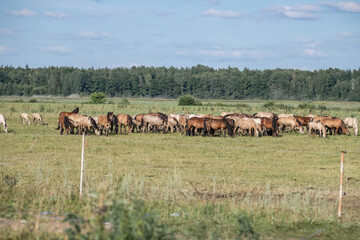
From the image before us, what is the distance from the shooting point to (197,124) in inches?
1190

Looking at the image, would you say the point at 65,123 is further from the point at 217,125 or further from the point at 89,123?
the point at 217,125

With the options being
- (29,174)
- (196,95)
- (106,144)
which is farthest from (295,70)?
(29,174)

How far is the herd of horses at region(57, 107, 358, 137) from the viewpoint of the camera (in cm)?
2911

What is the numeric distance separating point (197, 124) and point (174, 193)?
62.6ft

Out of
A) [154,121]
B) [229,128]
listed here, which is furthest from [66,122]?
[229,128]

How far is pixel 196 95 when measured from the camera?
128m

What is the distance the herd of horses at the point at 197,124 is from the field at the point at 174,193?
4.62m

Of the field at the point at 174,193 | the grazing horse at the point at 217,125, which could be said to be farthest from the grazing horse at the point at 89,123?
the grazing horse at the point at 217,125

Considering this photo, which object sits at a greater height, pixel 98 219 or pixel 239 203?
pixel 98 219

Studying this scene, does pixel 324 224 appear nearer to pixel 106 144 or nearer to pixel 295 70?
pixel 106 144

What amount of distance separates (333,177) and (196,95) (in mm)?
113406

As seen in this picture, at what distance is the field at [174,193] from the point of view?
7.00 metres

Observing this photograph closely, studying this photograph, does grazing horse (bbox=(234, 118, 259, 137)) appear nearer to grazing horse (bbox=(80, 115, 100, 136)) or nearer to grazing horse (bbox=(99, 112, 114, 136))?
grazing horse (bbox=(99, 112, 114, 136))

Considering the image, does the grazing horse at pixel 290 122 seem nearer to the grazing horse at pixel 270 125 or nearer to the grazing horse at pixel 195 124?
the grazing horse at pixel 270 125
